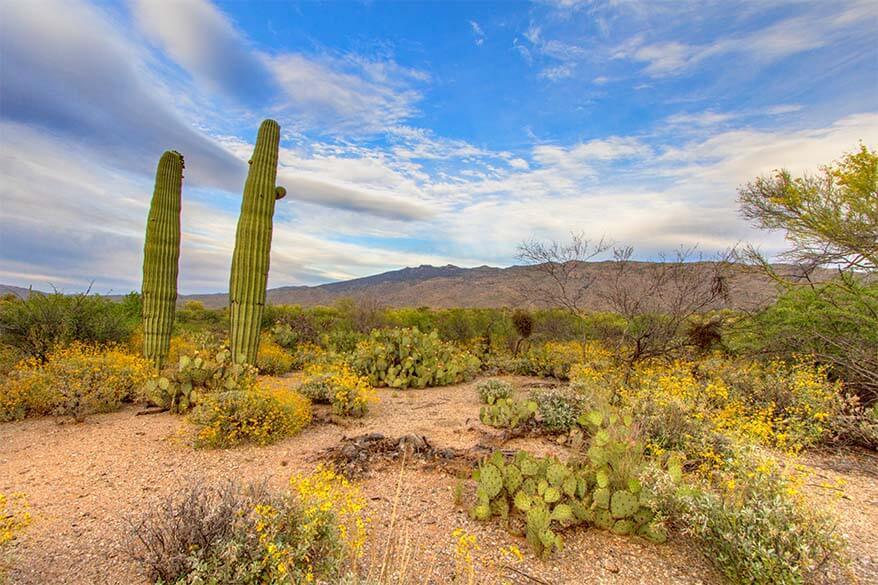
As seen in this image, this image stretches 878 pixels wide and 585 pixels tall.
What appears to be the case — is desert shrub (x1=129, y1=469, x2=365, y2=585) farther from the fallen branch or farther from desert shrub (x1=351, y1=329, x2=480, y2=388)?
desert shrub (x1=351, y1=329, x2=480, y2=388)

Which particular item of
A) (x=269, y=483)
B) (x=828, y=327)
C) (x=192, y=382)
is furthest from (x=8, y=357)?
(x=828, y=327)

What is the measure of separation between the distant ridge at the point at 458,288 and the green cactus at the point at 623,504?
7.47 metres

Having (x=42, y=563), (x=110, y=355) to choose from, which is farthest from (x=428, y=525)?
(x=110, y=355)

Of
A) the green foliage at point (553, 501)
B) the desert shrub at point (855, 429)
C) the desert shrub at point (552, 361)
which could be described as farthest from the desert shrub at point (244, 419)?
the desert shrub at point (855, 429)

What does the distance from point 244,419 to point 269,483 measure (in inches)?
57.3

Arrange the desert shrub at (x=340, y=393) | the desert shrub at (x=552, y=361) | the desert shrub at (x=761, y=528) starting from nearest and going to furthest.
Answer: the desert shrub at (x=761, y=528)
the desert shrub at (x=340, y=393)
the desert shrub at (x=552, y=361)

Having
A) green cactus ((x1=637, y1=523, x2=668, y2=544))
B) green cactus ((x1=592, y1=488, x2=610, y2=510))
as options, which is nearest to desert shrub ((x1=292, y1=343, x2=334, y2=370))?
green cactus ((x1=592, y1=488, x2=610, y2=510))

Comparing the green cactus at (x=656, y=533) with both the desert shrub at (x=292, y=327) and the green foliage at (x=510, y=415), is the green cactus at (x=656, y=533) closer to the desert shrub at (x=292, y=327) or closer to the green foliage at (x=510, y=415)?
the green foliage at (x=510, y=415)

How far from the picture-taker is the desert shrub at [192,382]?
6.33 m

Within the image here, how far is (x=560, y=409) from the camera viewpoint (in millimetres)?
6176

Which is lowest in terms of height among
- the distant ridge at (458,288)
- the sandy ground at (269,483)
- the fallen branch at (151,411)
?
the sandy ground at (269,483)

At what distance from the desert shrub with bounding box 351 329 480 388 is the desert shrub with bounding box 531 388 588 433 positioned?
10.8 ft

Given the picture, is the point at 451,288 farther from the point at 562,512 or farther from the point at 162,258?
the point at 562,512

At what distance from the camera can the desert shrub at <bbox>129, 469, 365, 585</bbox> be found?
244cm
